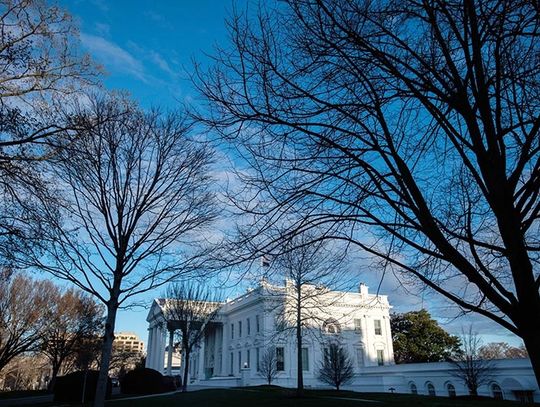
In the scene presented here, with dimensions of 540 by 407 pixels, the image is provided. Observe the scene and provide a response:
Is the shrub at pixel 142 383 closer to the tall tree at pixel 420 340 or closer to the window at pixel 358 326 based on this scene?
the window at pixel 358 326

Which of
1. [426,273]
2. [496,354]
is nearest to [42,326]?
[426,273]

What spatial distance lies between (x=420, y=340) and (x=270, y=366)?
26350mm

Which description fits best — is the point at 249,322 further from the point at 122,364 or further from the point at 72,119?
the point at 72,119

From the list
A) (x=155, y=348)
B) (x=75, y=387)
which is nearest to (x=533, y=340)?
(x=75, y=387)

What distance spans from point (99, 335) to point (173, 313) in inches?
510

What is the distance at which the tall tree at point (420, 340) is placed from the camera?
52.7m

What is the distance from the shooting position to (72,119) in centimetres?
900

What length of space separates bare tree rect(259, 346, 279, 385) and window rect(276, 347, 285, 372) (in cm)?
154

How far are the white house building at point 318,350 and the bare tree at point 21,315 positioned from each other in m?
9.14

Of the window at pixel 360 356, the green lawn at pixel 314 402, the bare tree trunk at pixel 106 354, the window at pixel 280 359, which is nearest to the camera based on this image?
the bare tree trunk at pixel 106 354

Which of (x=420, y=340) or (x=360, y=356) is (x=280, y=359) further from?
(x=420, y=340)

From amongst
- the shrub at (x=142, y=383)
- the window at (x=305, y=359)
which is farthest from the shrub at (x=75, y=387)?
the window at (x=305, y=359)

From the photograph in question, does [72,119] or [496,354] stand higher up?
[72,119]

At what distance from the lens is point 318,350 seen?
45.3 metres
